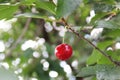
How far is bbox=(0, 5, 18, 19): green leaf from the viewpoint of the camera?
1.28m

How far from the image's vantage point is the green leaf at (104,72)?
1.18 m

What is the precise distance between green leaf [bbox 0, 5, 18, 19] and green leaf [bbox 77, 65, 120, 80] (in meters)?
0.34

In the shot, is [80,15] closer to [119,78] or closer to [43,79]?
[43,79]

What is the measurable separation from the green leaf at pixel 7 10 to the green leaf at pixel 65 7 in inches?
6.7

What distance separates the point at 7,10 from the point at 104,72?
1.34 ft

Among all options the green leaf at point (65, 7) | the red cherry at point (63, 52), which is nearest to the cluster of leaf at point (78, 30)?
the green leaf at point (65, 7)

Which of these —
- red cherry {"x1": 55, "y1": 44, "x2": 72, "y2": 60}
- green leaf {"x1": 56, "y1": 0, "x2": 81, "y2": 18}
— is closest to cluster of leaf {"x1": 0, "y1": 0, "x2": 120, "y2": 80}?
green leaf {"x1": 56, "y1": 0, "x2": 81, "y2": 18}

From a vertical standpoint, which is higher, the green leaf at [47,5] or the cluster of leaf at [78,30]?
the green leaf at [47,5]

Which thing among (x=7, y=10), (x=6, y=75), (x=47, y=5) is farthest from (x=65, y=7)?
(x=6, y=75)

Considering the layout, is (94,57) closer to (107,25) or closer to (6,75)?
(107,25)

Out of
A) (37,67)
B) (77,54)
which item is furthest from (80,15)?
(37,67)

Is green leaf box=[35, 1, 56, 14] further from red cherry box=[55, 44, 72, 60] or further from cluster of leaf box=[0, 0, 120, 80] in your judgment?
red cherry box=[55, 44, 72, 60]

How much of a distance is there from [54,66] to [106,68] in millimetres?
1464

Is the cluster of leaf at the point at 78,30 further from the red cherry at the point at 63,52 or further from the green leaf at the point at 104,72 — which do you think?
the red cherry at the point at 63,52
